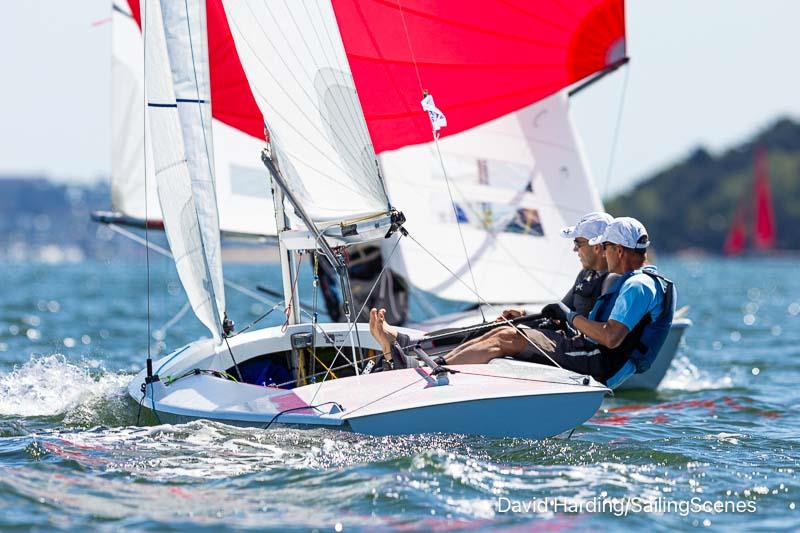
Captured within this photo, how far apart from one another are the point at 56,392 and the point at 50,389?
3.1 inches

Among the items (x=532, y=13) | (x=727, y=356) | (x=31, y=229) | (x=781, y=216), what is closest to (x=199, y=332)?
(x=727, y=356)

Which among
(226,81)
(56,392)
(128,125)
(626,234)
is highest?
(128,125)

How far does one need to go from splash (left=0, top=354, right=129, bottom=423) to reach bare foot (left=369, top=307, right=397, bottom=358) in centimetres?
Answer: 141

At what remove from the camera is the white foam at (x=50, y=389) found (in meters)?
6.25

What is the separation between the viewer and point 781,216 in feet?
271

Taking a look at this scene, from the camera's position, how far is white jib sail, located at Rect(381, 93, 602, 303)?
368 inches

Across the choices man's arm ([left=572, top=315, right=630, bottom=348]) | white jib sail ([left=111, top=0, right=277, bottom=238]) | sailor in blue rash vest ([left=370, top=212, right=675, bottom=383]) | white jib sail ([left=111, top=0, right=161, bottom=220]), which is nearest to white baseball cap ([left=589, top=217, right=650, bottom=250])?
sailor in blue rash vest ([left=370, top=212, right=675, bottom=383])

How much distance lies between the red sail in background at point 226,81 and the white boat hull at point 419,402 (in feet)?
7.55

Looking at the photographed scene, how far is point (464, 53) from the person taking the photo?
8062mm

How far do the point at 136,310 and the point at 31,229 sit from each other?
132441 millimetres

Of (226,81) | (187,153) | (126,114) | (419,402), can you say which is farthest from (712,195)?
(419,402)

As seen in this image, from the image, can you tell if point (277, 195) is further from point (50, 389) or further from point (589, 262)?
point (50, 389)

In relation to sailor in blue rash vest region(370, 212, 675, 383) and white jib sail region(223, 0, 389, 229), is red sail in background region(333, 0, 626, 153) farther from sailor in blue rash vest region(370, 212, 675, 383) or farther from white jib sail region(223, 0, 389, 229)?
sailor in blue rash vest region(370, 212, 675, 383)

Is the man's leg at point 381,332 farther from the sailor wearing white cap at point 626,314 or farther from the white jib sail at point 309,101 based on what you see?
the sailor wearing white cap at point 626,314
